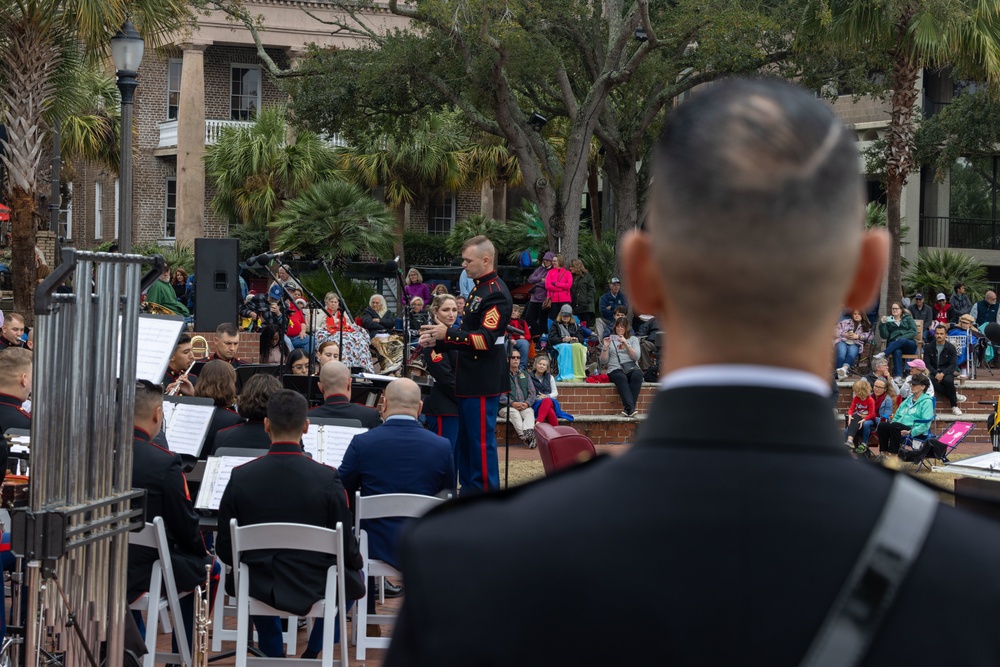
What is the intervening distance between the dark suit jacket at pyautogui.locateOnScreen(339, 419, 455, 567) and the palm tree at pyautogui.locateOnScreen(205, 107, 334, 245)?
80.8 feet

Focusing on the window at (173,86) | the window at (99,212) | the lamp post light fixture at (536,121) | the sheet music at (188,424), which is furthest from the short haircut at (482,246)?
the window at (99,212)

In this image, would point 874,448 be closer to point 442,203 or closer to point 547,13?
point 547,13

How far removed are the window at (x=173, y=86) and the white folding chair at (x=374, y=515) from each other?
3467 centimetres

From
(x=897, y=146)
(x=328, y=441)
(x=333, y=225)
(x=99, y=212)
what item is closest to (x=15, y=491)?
(x=328, y=441)

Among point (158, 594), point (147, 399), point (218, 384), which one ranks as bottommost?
point (158, 594)

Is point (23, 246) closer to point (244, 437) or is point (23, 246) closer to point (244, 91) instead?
point (244, 437)

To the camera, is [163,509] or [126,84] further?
[126,84]

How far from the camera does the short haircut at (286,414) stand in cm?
629

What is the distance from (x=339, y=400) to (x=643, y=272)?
25.5 ft

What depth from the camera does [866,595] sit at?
3.98 ft

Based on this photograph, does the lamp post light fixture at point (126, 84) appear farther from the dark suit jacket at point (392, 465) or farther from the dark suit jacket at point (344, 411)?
the dark suit jacket at point (392, 465)

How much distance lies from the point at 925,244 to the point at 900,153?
1414 centimetres

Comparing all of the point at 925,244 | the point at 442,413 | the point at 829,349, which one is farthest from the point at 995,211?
the point at 829,349

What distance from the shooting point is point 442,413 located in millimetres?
11047
